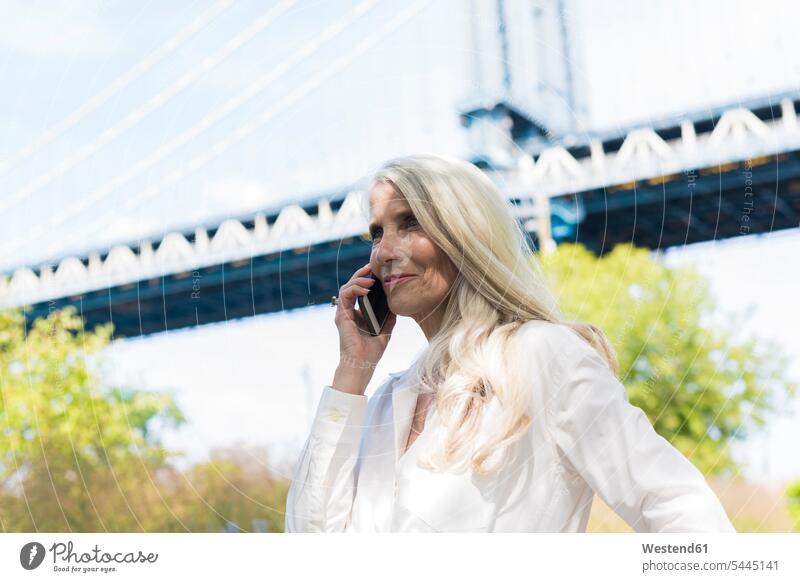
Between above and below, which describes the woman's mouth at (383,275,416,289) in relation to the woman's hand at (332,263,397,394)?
above

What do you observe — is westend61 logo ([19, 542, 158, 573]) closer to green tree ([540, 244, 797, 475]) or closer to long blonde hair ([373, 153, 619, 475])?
long blonde hair ([373, 153, 619, 475])

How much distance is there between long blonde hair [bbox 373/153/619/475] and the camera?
1.01 meters

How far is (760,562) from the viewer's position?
3.43 ft

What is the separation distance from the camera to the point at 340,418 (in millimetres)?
1110

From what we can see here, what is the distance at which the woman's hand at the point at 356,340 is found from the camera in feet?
3.71

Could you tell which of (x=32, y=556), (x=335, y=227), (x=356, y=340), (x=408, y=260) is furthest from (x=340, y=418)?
(x=32, y=556)

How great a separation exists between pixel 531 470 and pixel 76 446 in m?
1.77

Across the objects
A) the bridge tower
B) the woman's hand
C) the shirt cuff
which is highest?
the bridge tower

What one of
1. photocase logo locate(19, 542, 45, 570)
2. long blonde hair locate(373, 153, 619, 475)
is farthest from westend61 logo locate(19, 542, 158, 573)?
long blonde hair locate(373, 153, 619, 475)

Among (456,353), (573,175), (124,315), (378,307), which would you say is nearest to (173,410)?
(124,315)

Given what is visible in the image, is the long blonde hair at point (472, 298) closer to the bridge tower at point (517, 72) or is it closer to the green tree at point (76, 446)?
the bridge tower at point (517, 72)

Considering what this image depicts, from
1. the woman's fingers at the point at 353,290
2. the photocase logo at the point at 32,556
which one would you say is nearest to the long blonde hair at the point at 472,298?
the woman's fingers at the point at 353,290

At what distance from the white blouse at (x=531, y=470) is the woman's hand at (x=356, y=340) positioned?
0.07ft

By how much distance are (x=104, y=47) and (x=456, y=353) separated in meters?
0.75
